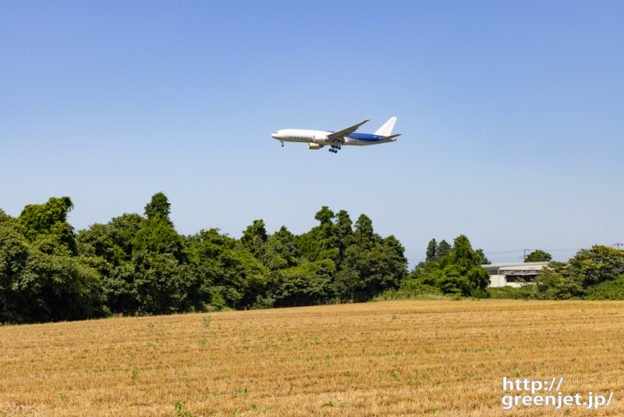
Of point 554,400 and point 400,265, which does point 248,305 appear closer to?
point 400,265

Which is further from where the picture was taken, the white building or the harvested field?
the white building

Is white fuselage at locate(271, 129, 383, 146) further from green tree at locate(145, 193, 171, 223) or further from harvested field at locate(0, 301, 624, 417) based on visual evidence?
green tree at locate(145, 193, 171, 223)

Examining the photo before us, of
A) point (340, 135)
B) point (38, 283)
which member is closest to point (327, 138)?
point (340, 135)

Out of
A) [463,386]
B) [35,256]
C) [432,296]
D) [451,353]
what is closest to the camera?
[463,386]

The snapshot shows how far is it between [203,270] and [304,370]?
6832cm

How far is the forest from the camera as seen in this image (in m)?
56.8

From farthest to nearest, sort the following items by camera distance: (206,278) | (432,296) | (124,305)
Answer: (432,296) < (206,278) < (124,305)

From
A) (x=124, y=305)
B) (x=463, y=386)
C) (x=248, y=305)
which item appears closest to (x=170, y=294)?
(x=124, y=305)

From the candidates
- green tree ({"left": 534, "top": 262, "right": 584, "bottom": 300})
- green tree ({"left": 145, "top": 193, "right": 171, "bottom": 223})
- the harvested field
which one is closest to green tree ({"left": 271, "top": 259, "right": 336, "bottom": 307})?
green tree ({"left": 145, "top": 193, "right": 171, "bottom": 223})

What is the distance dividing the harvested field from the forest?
1822 centimetres

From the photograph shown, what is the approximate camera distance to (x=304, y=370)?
2245 centimetres

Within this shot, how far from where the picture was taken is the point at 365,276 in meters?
113

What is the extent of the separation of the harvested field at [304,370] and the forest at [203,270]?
18.2m

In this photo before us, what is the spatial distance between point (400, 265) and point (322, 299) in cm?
1720
